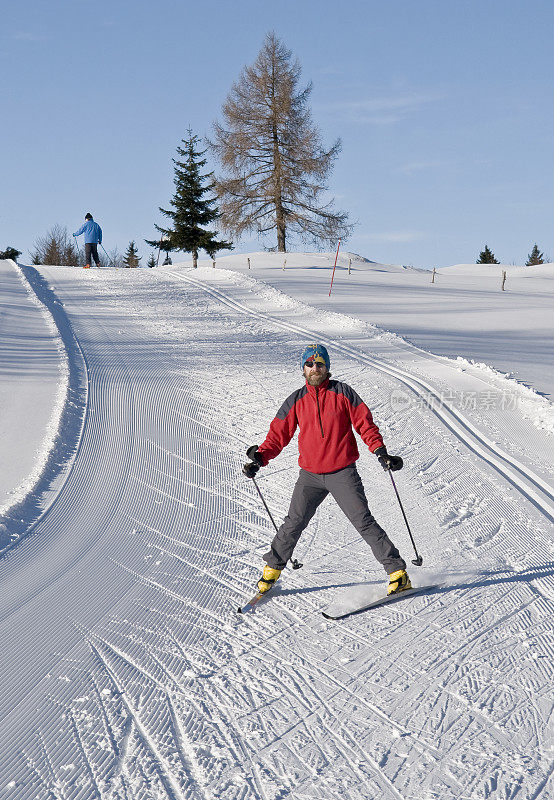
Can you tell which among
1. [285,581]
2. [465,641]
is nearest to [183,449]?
[285,581]

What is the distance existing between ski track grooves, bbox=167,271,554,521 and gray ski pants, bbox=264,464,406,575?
2.13m

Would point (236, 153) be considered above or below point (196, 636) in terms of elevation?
above

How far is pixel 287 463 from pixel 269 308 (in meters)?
11.1

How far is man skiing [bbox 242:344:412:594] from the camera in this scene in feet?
14.8

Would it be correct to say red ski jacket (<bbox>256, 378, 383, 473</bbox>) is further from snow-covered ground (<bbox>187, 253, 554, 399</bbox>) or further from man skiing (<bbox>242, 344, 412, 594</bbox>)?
snow-covered ground (<bbox>187, 253, 554, 399</bbox>)

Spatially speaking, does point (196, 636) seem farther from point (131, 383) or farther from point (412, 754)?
point (131, 383)

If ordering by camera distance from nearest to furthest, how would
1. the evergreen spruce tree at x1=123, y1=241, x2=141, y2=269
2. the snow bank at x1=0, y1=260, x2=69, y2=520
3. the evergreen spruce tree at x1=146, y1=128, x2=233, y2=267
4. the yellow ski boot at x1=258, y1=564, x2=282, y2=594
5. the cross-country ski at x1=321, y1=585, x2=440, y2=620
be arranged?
the cross-country ski at x1=321, y1=585, x2=440, y2=620 < the yellow ski boot at x1=258, y1=564, x2=282, y2=594 < the snow bank at x1=0, y1=260, x2=69, y2=520 < the evergreen spruce tree at x1=146, y1=128, x2=233, y2=267 < the evergreen spruce tree at x1=123, y1=241, x2=141, y2=269

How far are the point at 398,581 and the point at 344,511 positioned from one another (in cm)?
57

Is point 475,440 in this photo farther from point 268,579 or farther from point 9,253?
point 9,253

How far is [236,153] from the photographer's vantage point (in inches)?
1526

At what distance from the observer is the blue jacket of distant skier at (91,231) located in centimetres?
2528

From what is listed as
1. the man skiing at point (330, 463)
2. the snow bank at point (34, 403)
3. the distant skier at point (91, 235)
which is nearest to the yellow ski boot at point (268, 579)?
Answer: the man skiing at point (330, 463)

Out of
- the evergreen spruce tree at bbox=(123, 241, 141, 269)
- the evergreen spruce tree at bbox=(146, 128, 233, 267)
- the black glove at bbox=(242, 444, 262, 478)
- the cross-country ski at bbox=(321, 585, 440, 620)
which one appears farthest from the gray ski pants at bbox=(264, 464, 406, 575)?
the evergreen spruce tree at bbox=(123, 241, 141, 269)

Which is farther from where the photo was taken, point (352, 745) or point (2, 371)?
point (2, 371)
